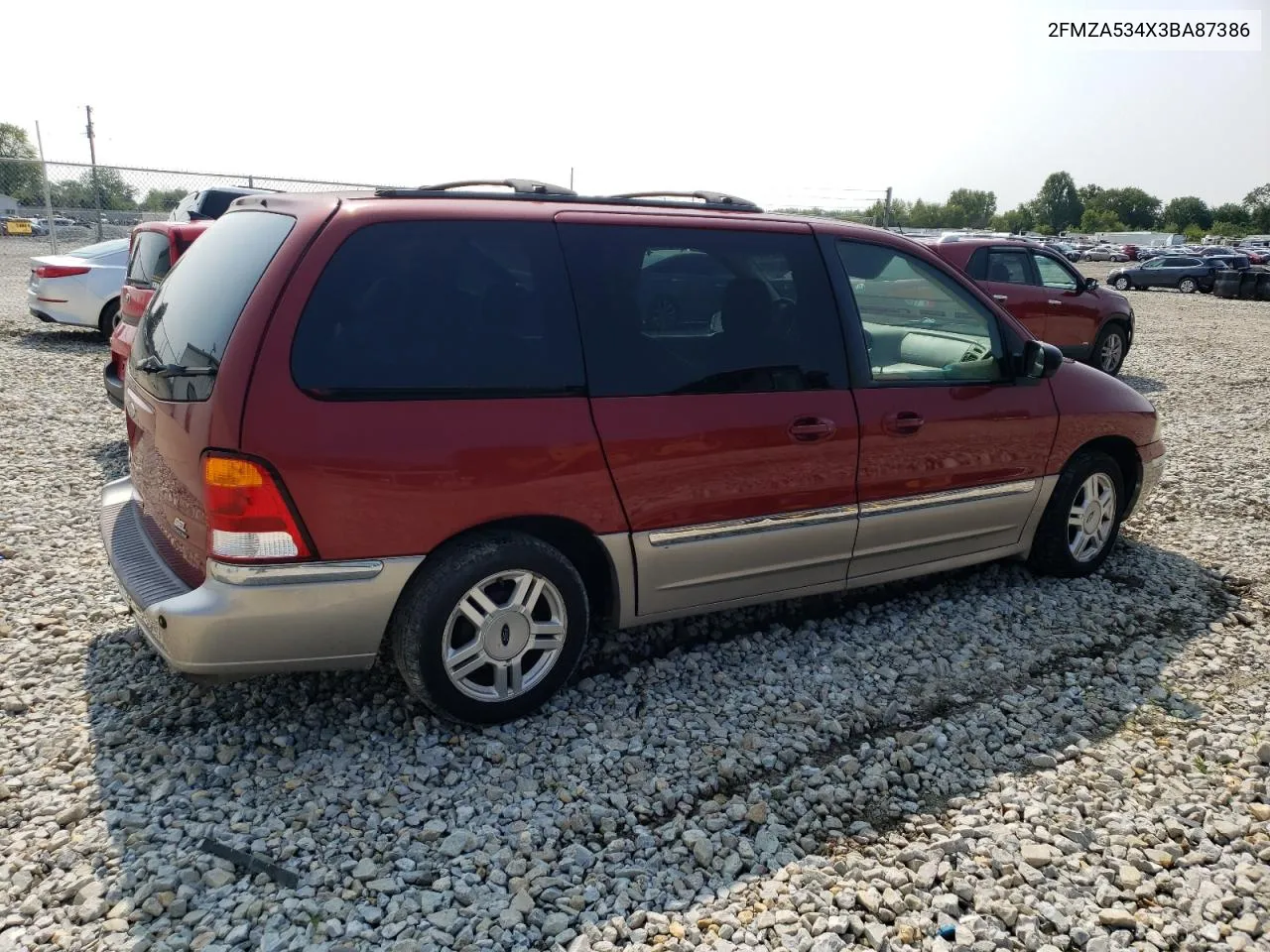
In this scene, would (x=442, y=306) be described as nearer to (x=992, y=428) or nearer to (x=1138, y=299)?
(x=992, y=428)

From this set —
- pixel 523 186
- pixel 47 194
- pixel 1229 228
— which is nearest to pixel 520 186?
pixel 523 186

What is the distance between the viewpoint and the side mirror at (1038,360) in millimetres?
4660

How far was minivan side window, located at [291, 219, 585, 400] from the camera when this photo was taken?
3139 mm

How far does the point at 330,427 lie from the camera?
10.1 feet

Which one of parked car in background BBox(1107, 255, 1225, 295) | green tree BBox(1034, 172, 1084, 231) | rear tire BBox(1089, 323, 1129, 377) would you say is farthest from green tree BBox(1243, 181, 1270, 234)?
rear tire BBox(1089, 323, 1129, 377)

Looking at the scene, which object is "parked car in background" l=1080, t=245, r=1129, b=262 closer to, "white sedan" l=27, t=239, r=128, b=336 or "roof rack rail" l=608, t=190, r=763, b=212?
"white sedan" l=27, t=239, r=128, b=336

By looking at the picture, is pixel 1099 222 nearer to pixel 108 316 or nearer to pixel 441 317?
pixel 108 316

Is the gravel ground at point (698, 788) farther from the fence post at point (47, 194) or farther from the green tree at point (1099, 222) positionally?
the green tree at point (1099, 222)

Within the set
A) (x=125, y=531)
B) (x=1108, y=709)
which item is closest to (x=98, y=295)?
(x=125, y=531)

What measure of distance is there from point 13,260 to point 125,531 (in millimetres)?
22435

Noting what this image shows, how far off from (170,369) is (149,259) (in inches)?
231

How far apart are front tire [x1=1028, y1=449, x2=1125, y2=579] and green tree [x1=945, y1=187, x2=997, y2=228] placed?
106m

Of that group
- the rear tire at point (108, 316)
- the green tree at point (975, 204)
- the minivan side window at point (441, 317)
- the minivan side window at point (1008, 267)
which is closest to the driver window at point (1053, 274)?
the minivan side window at point (1008, 267)

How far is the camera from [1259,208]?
118 m
